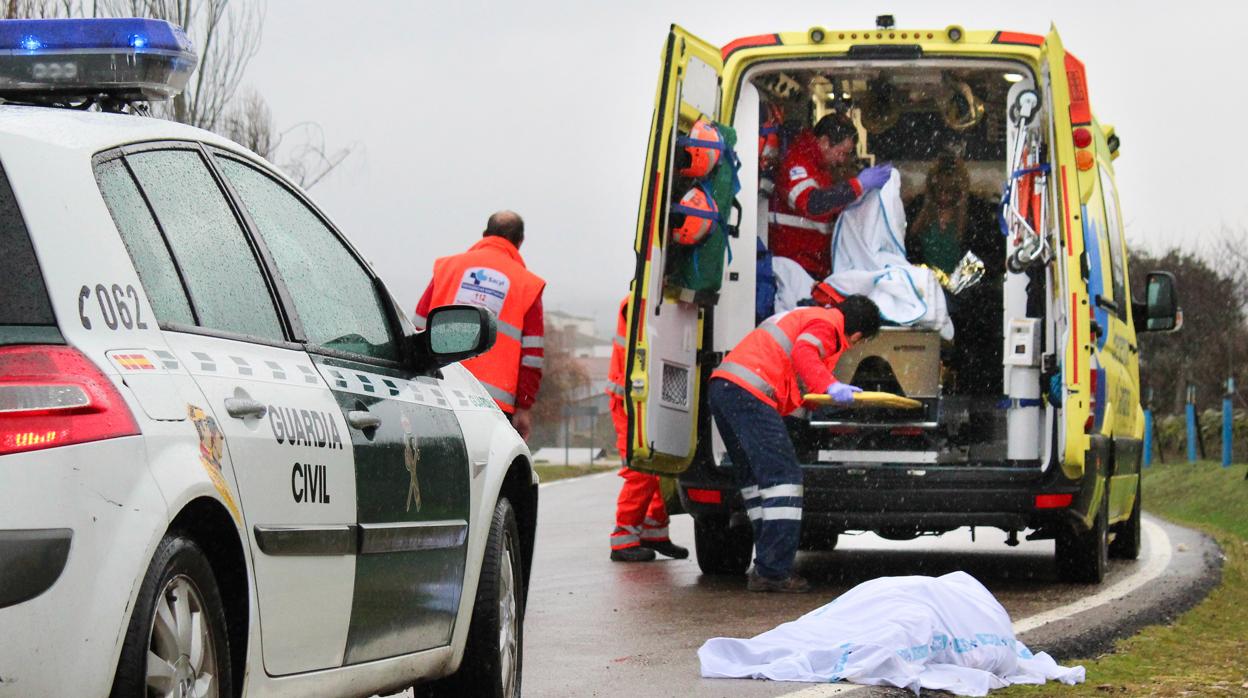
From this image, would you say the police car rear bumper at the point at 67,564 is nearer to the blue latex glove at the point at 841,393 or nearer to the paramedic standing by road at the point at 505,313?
the paramedic standing by road at the point at 505,313

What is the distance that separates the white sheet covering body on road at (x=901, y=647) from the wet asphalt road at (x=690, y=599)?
0.14 metres

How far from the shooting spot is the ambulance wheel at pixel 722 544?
1088 centimetres

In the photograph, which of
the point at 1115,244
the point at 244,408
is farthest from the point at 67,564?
the point at 1115,244

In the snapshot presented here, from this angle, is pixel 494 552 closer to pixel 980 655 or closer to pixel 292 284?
pixel 292 284

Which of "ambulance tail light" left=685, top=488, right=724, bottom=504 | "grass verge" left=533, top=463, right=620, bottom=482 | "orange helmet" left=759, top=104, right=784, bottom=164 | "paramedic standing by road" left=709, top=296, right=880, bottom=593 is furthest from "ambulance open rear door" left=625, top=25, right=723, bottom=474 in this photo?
"grass verge" left=533, top=463, right=620, bottom=482

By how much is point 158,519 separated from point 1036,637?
5101 millimetres

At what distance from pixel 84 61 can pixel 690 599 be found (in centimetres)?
575

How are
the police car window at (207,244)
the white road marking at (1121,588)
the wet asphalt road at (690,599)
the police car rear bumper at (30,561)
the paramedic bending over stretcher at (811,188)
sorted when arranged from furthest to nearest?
1. the paramedic bending over stretcher at (811,188)
2. the white road marking at (1121,588)
3. the wet asphalt road at (690,599)
4. the police car window at (207,244)
5. the police car rear bumper at (30,561)

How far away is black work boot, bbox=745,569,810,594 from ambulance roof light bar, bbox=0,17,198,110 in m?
6.00

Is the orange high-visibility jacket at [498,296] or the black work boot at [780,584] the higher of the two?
the orange high-visibility jacket at [498,296]

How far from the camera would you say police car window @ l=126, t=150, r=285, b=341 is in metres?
3.98

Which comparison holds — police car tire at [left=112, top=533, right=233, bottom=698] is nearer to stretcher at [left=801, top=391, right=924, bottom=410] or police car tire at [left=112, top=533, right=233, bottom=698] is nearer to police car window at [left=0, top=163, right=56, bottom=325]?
police car window at [left=0, top=163, right=56, bottom=325]

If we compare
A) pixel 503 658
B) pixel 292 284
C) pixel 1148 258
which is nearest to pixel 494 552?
pixel 503 658

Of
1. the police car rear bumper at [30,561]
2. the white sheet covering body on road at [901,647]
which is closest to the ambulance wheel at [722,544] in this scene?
the white sheet covering body on road at [901,647]
